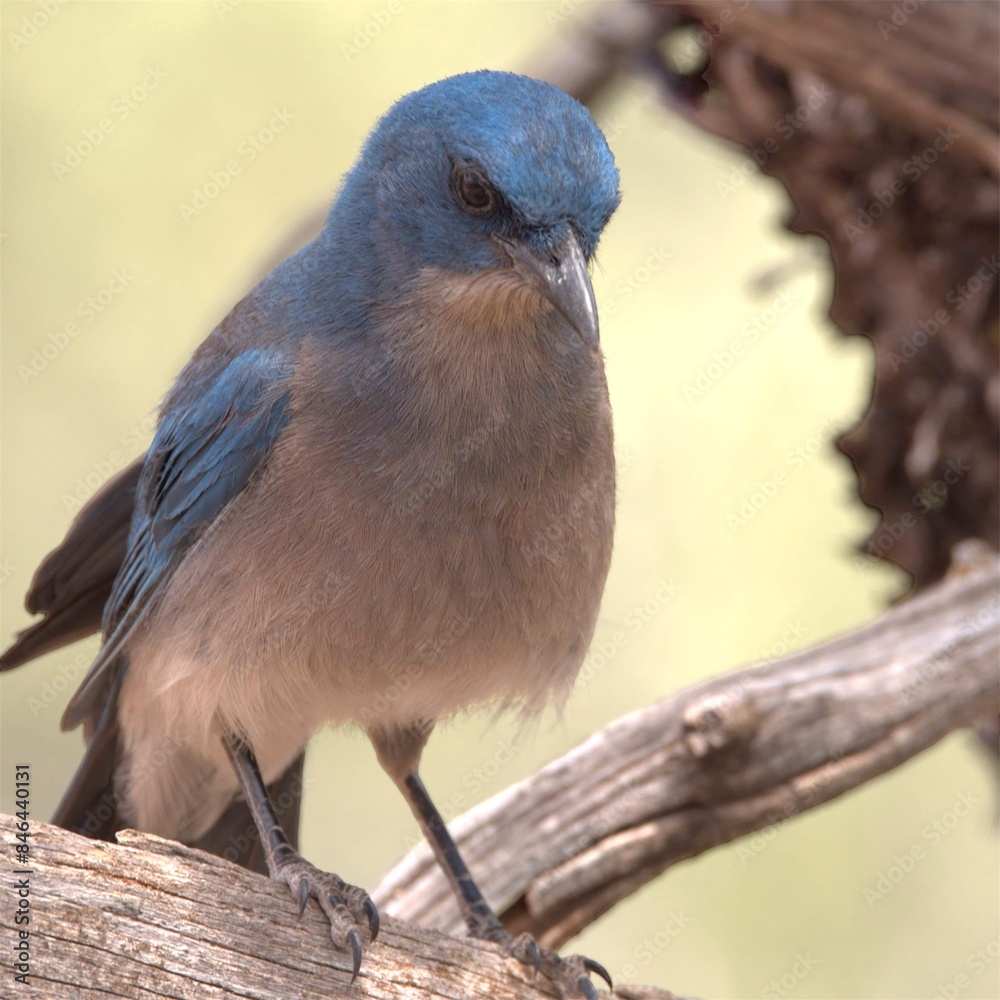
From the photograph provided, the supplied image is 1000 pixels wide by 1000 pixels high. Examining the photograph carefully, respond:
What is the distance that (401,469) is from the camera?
3869 millimetres

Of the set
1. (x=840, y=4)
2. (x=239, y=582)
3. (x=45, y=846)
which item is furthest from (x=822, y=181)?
(x=45, y=846)

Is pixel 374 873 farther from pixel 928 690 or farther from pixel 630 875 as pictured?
pixel 928 690

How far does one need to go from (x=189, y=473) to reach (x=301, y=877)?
130 cm

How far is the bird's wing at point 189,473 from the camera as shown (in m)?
4.11

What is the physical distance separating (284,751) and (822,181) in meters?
3.25

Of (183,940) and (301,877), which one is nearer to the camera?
(183,940)

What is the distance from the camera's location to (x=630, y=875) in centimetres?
480
